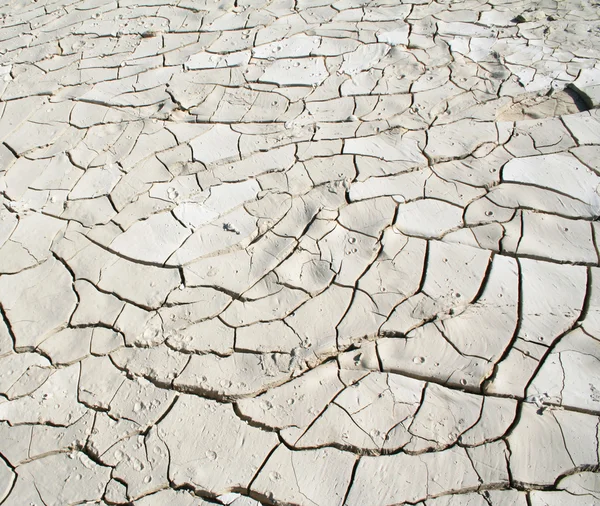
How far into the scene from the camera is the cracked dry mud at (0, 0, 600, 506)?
1.64 m

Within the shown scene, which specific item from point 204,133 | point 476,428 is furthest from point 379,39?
point 476,428

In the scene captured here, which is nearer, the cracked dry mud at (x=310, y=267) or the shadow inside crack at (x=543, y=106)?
the cracked dry mud at (x=310, y=267)

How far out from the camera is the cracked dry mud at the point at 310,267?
1.64 m

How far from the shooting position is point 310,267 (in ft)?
7.00

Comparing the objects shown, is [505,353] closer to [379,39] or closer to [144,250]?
[144,250]

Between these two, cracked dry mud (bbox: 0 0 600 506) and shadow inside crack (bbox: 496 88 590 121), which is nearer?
cracked dry mud (bbox: 0 0 600 506)

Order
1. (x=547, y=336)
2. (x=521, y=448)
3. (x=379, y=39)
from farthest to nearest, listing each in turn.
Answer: (x=379, y=39), (x=547, y=336), (x=521, y=448)

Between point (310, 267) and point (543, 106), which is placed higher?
point (543, 106)

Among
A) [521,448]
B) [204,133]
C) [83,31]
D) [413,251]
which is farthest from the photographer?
[83,31]

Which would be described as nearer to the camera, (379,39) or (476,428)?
(476,428)

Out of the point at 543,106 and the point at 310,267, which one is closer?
the point at 310,267

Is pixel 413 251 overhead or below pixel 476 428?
overhead

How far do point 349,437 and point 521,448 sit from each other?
0.51m

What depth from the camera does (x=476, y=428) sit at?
5.40ft
